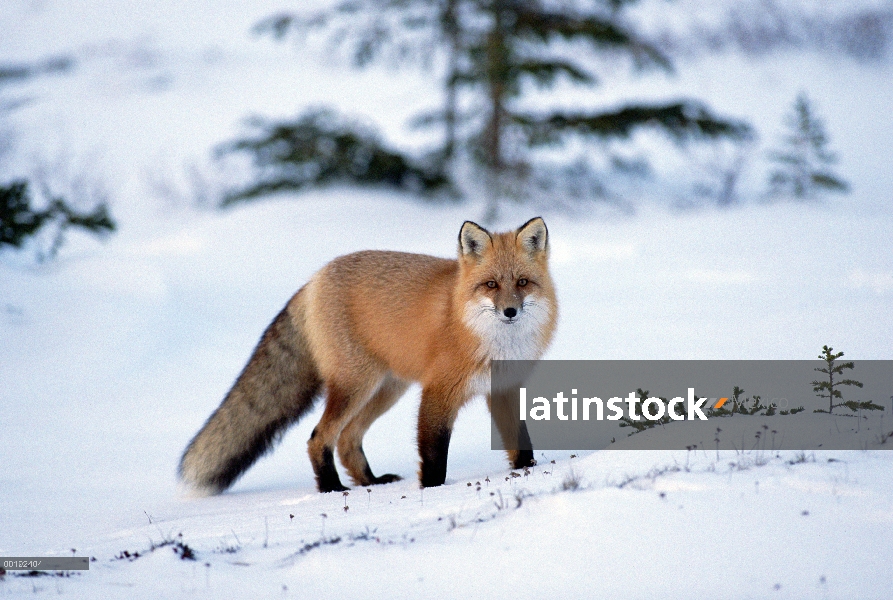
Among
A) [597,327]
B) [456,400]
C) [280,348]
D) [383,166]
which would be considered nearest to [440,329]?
Answer: [456,400]

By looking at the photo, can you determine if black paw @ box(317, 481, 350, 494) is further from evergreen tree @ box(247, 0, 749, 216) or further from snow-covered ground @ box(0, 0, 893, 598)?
evergreen tree @ box(247, 0, 749, 216)

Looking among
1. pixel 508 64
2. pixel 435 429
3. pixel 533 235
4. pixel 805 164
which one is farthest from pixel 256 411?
pixel 805 164

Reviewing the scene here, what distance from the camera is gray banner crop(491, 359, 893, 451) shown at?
445cm

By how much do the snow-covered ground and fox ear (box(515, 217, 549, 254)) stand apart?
4.23 ft

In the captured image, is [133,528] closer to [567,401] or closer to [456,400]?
[456,400]

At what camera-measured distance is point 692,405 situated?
5.60 metres

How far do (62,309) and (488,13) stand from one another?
27.7ft

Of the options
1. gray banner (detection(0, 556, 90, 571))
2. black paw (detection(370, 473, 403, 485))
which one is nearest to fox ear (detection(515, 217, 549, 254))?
black paw (detection(370, 473, 403, 485))

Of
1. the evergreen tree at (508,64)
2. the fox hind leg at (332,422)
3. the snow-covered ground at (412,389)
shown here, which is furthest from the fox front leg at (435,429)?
the evergreen tree at (508,64)

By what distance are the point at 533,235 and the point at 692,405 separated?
1614 millimetres

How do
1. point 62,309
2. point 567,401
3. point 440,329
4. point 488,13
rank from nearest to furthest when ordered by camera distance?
1. point 440,329
2. point 567,401
3. point 62,309
4. point 488,13

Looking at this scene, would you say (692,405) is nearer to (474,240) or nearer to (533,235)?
(533,235)

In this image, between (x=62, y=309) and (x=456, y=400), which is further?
(x=62, y=309)

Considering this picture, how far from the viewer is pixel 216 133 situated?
69.5 ft
